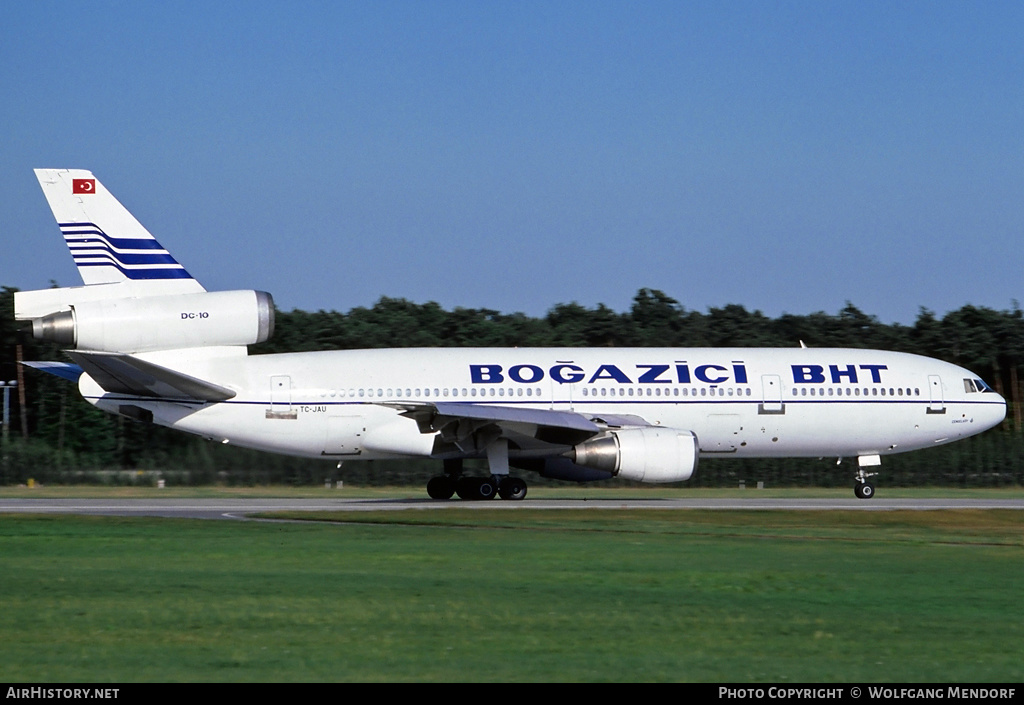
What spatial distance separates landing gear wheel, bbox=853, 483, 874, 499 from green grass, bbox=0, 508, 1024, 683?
35.8 feet

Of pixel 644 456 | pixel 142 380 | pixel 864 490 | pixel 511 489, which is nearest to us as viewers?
pixel 644 456

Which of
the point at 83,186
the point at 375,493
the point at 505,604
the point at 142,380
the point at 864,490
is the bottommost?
the point at 505,604

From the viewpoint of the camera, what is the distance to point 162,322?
1140 inches

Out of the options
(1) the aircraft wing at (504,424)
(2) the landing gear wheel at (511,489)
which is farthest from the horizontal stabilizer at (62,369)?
(2) the landing gear wheel at (511,489)

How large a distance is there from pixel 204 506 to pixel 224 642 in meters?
17.9

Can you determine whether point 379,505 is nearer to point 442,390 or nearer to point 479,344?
point 442,390

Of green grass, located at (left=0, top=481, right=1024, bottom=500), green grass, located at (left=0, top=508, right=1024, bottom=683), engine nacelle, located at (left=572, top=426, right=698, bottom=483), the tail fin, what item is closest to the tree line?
green grass, located at (left=0, top=481, right=1024, bottom=500)

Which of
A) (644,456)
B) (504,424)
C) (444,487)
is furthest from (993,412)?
(444,487)

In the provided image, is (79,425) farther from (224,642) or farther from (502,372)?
(224,642)

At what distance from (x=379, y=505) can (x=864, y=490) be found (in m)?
12.9

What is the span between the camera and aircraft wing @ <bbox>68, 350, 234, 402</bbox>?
27.7 metres

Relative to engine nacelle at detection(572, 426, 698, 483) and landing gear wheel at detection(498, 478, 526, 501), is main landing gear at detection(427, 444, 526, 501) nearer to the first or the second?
landing gear wheel at detection(498, 478, 526, 501)
